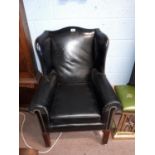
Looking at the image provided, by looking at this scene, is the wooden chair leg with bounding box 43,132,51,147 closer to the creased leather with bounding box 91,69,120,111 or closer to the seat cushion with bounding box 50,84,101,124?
the seat cushion with bounding box 50,84,101,124

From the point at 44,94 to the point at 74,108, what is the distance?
265 millimetres

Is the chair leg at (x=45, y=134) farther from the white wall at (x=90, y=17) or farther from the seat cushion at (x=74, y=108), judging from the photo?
the white wall at (x=90, y=17)

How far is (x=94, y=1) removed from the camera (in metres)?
1.79

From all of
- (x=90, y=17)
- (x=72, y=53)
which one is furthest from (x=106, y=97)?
(x=90, y=17)

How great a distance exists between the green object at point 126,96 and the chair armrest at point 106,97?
0.24 m

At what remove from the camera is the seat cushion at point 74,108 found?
1536mm

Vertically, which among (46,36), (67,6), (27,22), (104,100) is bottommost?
(104,100)

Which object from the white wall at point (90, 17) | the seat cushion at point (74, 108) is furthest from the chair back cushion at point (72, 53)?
the seat cushion at point (74, 108)

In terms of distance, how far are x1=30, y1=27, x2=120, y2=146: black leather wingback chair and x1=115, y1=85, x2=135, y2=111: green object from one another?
235 mm
